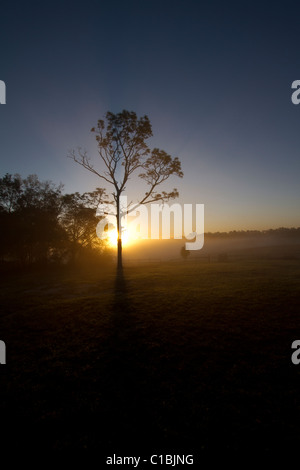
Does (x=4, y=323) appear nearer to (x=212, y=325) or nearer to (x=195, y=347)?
(x=195, y=347)

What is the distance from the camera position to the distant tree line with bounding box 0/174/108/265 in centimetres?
2683

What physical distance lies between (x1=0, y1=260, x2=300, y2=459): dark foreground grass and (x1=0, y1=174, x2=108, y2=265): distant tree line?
21191 millimetres

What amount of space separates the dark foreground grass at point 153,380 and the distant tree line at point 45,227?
2119 cm

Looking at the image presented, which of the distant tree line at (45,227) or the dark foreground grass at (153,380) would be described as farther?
the distant tree line at (45,227)

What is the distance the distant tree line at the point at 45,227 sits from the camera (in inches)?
1056

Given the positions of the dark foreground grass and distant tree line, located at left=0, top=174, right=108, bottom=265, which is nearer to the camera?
the dark foreground grass

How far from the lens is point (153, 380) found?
4.60 metres

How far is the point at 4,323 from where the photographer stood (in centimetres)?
816

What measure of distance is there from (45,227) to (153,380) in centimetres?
2886

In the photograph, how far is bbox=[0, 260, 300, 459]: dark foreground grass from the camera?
10.9 ft

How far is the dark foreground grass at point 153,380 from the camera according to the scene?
10.9ft

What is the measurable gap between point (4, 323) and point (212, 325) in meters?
8.22

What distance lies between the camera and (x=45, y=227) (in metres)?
28.8

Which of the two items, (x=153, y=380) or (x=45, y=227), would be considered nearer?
(x=153, y=380)
